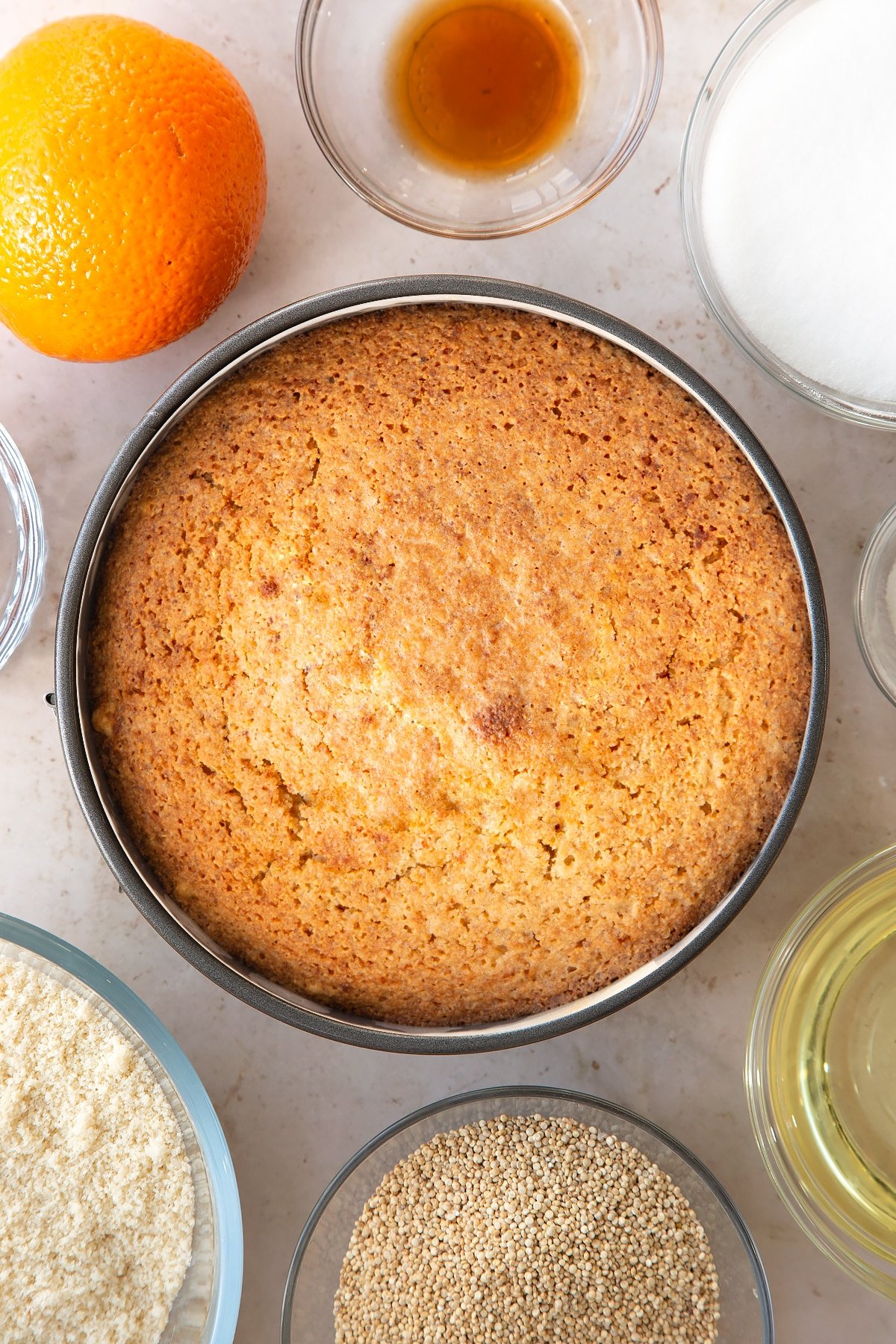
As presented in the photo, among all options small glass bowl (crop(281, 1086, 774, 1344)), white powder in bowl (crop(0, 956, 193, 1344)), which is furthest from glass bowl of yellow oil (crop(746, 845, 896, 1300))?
white powder in bowl (crop(0, 956, 193, 1344))

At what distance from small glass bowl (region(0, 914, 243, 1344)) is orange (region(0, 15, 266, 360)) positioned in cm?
76

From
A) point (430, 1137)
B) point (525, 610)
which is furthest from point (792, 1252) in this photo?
point (525, 610)

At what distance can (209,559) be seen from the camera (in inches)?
47.4

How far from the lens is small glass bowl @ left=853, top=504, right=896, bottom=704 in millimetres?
1403

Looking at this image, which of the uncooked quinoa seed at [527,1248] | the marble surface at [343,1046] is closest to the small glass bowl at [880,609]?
the marble surface at [343,1046]

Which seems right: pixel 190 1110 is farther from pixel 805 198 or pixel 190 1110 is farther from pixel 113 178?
pixel 805 198

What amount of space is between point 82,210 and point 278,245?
0.33 meters

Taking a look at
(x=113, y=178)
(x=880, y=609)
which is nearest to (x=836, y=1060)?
(x=880, y=609)

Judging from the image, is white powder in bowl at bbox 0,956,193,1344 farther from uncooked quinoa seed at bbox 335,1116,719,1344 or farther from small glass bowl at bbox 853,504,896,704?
small glass bowl at bbox 853,504,896,704

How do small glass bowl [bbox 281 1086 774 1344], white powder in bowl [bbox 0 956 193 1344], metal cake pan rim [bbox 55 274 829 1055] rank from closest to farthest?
metal cake pan rim [bbox 55 274 829 1055]
white powder in bowl [bbox 0 956 193 1344]
small glass bowl [bbox 281 1086 774 1344]

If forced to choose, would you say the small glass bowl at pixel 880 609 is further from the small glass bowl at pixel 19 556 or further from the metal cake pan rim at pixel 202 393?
the small glass bowl at pixel 19 556

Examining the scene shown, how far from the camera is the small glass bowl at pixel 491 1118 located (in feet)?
4.51

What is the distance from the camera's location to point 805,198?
4.37 feet

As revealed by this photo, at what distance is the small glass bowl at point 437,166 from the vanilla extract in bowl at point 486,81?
2cm
